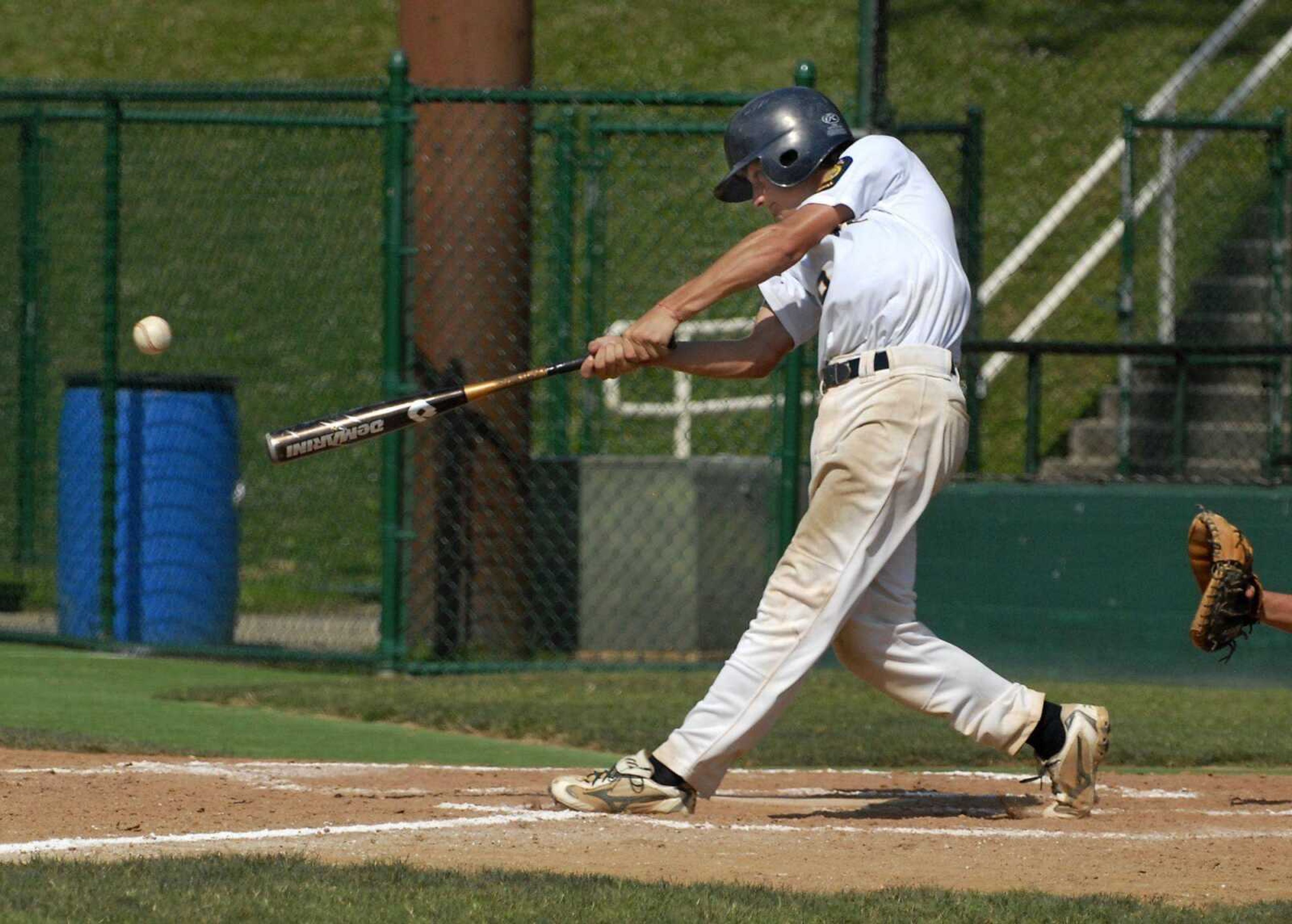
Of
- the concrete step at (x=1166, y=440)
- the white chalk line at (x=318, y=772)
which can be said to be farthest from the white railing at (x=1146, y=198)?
the white chalk line at (x=318, y=772)

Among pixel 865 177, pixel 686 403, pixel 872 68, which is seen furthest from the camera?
pixel 686 403

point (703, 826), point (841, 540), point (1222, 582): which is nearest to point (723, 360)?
point (841, 540)

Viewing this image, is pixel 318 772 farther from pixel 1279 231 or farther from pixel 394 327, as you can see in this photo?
pixel 1279 231

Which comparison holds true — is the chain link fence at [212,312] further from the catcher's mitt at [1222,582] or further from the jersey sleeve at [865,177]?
the catcher's mitt at [1222,582]

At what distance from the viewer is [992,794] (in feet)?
20.9

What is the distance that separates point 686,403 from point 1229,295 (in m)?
3.97

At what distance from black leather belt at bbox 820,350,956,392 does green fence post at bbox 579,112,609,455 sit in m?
6.44

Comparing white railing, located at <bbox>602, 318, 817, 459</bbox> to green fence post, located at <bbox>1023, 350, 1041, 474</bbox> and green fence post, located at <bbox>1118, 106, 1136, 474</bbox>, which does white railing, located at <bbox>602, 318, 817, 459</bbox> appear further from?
green fence post, located at <bbox>1118, 106, 1136, 474</bbox>

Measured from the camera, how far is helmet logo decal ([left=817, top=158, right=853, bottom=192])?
571cm

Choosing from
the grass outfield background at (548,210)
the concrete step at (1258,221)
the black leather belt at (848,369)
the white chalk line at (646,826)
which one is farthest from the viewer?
the grass outfield background at (548,210)

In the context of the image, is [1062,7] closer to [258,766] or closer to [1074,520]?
[1074,520]

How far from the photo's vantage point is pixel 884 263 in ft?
18.1

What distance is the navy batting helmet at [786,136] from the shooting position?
570cm

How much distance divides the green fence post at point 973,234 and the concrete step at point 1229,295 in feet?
10.6
